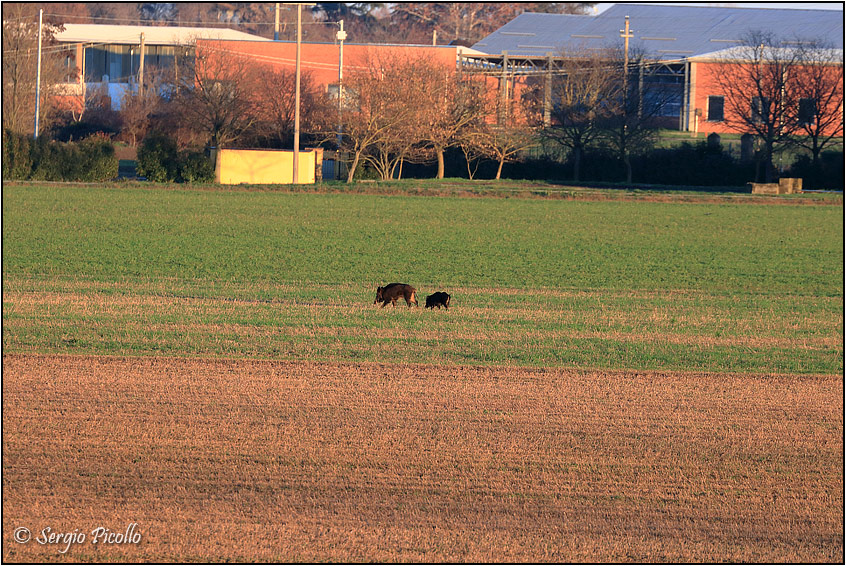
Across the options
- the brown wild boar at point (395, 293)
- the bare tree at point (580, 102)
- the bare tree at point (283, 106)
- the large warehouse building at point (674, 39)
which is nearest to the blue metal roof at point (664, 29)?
the large warehouse building at point (674, 39)

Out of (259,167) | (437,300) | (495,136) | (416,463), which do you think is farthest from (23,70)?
(416,463)

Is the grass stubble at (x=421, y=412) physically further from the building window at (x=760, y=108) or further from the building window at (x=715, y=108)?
the building window at (x=715, y=108)

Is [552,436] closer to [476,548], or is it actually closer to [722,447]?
[722,447]

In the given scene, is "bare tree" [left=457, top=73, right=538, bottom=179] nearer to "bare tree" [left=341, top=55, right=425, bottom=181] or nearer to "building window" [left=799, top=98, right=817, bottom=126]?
"bare tree" [left=341, top=55, right=425, bottom=181]

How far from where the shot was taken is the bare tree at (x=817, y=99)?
56.4 m

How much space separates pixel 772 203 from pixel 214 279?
102ft

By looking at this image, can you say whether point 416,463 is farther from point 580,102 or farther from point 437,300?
point 580,102

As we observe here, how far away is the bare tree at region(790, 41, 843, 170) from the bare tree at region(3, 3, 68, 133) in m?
43.0

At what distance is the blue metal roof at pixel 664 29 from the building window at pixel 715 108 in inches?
131

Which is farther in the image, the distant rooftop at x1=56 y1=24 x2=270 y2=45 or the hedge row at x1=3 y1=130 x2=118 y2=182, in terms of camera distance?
the distant rooftop at x1=56 y1=24 x2=270 y2=45

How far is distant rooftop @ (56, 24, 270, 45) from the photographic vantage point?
82.1 metres

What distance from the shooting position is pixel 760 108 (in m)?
59.8

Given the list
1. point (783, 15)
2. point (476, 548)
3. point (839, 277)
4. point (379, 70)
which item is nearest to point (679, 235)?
point (839, 277)

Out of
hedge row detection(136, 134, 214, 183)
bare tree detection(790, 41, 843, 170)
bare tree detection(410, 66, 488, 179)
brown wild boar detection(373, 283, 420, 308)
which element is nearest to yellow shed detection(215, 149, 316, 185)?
hedge row detection(136, 134, 214, 183)
